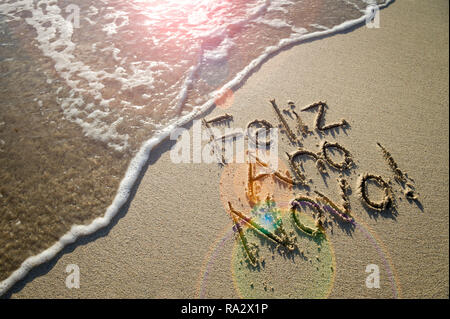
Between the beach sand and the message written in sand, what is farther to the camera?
the message written in sand

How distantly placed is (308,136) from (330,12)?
110 inches

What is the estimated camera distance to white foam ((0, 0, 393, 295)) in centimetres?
195

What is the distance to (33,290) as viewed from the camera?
71.9 inches

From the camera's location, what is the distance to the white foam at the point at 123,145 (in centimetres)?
195

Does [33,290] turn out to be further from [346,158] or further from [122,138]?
[346,158]

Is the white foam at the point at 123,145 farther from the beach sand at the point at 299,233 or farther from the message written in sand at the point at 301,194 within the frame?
the message written in sand at the point at 301,194

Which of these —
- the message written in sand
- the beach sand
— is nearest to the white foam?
the beach sand

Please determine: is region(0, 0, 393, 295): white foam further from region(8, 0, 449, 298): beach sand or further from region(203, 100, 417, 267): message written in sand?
region(203, 100, 417, 267): message written in sand

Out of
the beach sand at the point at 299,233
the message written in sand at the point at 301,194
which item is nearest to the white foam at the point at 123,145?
the beach sand at the point at 299,233

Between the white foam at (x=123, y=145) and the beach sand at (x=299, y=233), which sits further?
the white foam at (x=123, y=145)

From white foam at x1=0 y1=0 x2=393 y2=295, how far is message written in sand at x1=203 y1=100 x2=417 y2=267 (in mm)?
508

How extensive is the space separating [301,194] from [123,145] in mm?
1716

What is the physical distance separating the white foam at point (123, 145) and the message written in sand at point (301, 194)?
1.67 feet

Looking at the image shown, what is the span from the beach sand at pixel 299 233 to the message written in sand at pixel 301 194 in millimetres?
52
